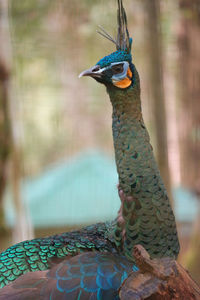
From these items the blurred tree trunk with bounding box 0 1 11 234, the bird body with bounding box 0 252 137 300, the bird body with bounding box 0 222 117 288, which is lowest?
the bird body with bounding box 0 252 137 300

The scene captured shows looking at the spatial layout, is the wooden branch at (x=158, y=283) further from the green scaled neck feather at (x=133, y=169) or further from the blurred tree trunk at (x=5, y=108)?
the blurred tree trunk at (x=5, y=108)

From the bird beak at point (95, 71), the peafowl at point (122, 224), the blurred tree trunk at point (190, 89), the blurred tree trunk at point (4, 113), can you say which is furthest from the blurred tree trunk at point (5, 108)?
the bird beak at point (95, 71)

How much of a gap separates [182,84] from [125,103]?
249 cm

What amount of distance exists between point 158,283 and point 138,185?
2.42 feet

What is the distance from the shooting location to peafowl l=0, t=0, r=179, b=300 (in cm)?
170

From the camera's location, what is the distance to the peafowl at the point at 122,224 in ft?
5.58

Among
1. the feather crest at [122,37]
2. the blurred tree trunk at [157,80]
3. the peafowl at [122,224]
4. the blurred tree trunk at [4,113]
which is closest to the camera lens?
the peafowl at [122,224]

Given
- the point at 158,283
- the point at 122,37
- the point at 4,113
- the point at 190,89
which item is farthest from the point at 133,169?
the point at 190,89

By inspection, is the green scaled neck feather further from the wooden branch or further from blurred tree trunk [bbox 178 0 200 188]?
blurred tree trunk [bbox 178 0 200 188]

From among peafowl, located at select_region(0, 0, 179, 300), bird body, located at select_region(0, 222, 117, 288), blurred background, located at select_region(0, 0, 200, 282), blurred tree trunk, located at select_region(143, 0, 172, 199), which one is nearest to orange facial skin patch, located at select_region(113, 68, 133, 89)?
peafowl, located at select_region(0, 0, 179, 300)

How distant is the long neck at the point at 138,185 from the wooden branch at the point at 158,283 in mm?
627

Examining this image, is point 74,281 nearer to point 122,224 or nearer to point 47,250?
point 47,250

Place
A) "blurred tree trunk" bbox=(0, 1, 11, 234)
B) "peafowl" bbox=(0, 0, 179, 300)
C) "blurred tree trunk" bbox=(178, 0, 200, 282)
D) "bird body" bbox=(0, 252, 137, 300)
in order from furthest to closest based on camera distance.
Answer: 1. "blurred tree trunk" bbox=(178, 0, 200, 282)
2. "blurred tree trunk" bbox=(0, 1, 11, 234)
3. "peafowl" bbox=(0, 0, 179, 300)
4. "bird body" bbox=(0, 252, 137, 300)

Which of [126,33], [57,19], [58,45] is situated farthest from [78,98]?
[126,33]
